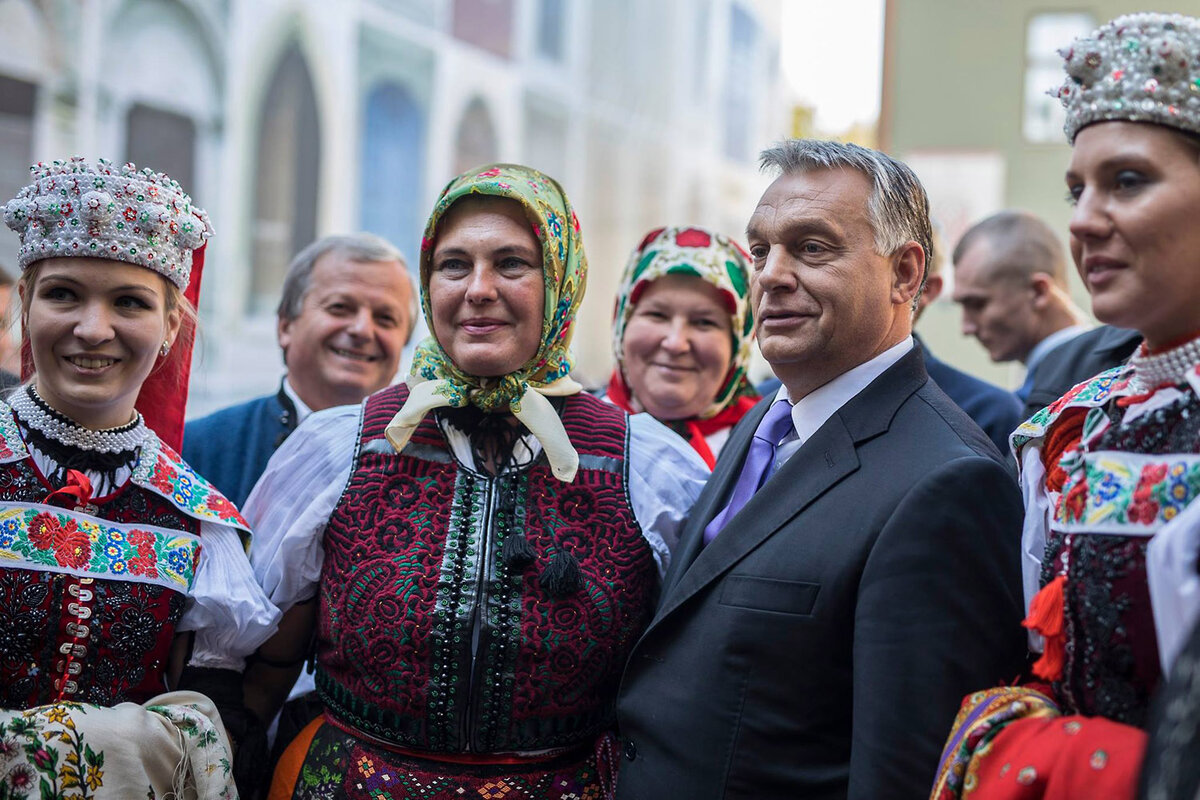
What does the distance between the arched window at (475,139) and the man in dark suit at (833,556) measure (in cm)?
699

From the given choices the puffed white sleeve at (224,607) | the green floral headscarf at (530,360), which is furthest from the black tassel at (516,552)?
the puffed white sleeve at (224,607)

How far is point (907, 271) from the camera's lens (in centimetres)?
228

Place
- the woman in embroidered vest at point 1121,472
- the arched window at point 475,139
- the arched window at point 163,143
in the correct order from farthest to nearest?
the arched window at point 475,139, the arched window at point 163,143, the woman in embroidered vest at point 1121,472

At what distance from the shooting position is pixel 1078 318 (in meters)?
4.69

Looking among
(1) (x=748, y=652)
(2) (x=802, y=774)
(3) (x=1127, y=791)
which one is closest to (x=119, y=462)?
(1) (x=748, y=652)

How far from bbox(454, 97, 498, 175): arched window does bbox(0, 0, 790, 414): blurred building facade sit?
0.02m

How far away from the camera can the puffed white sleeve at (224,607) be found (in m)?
2.21

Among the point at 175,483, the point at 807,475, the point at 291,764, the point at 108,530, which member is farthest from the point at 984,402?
the point at 108,530

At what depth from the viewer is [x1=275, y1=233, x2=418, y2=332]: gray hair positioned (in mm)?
3480

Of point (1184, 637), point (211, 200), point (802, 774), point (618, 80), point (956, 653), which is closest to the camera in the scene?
point (1184, 637)

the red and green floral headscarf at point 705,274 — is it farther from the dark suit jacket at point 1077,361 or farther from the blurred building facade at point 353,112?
the dark suit jacket at point 1077,361

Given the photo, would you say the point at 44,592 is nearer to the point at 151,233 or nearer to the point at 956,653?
the point at 151,233

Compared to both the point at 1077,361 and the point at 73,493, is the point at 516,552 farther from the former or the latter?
the point at 1077,361

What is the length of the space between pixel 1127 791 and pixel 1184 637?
22 cm
